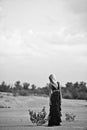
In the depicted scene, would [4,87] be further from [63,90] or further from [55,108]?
[55,108]

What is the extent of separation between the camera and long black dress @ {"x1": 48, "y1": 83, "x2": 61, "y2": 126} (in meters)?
15.5

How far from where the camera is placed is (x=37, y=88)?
276 feet

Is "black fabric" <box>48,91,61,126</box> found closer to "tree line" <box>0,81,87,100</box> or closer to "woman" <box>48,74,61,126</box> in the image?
"woman" <box>48,74,61,126</box>

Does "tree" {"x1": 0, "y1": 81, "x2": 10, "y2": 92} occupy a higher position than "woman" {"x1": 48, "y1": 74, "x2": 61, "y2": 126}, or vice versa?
"tree" {"x1": 0, "y1": 81, "x2": 10, "y2": 92}

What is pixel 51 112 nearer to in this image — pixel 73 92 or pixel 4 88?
pixel 73 92

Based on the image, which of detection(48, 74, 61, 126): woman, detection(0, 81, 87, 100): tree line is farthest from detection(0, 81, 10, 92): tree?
detection(48, 74, 61, 126): woman

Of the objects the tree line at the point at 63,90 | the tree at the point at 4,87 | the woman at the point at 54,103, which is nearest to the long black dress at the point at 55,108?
the woman at the point at 54,103

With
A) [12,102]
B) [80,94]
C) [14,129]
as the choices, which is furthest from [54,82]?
[80,94]

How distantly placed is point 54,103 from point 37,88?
225ft

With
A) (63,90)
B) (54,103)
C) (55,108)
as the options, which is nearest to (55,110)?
(55,108)

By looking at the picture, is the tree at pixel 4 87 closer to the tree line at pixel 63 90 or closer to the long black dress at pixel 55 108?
the tree line at pixel 63 90

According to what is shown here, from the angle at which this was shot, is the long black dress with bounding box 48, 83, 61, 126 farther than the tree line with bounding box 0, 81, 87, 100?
No

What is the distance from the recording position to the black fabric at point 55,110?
611 inches

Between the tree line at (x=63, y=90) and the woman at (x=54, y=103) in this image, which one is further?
the tree line at (x=63, y=90)
